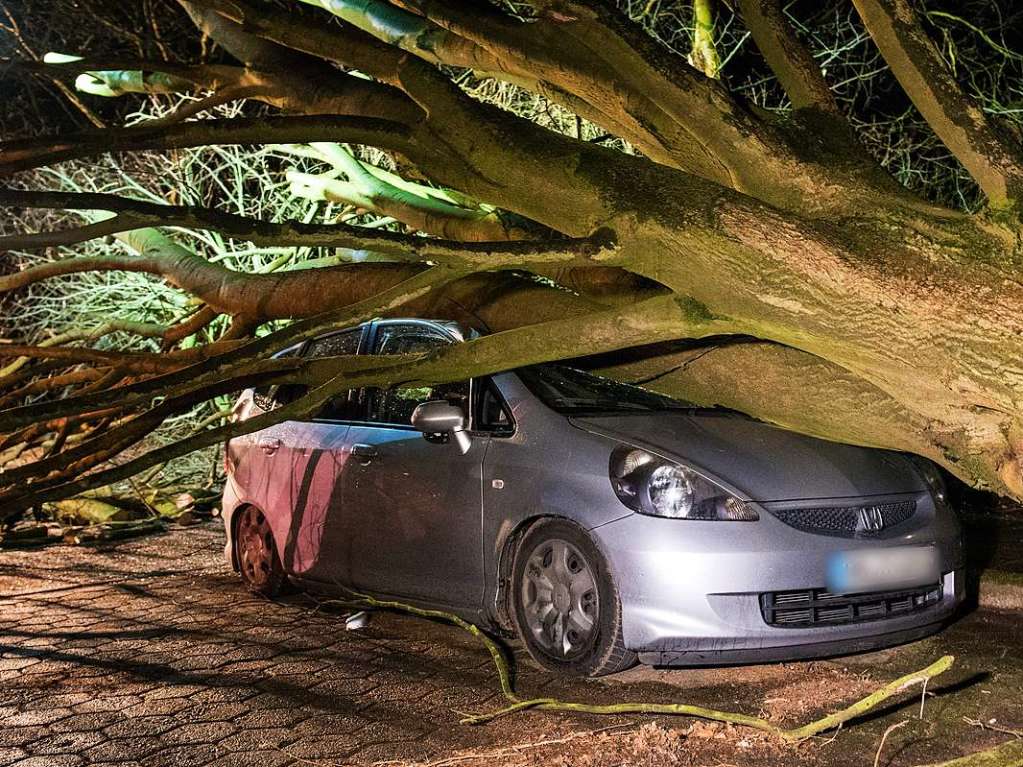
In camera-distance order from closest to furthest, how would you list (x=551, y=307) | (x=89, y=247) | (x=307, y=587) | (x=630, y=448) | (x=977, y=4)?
(x=630, y=448) → (x=551, y=307) → (x=307, y=587) → (x=977, y=4) → (x=89, y=247)

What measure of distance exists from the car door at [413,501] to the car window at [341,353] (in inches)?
4.1

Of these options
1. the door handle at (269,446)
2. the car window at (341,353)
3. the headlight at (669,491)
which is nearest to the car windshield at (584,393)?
the headlight at (669,491)

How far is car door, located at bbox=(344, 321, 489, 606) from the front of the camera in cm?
542

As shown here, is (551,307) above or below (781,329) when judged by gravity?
above

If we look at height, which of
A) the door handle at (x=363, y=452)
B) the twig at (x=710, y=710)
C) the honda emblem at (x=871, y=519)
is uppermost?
the door handle at (x=363, y=452)

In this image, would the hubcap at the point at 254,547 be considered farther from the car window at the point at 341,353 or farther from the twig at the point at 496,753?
the twig at the point at 496,753

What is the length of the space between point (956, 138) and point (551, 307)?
248 centimetres

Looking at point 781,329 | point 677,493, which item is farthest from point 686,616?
point 781,329

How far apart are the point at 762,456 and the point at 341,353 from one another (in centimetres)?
277

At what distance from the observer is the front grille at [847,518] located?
4.75 meters

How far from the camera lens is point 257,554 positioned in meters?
7.00

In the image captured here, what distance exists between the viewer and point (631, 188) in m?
4.12

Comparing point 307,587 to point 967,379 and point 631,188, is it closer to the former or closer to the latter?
point 631,188

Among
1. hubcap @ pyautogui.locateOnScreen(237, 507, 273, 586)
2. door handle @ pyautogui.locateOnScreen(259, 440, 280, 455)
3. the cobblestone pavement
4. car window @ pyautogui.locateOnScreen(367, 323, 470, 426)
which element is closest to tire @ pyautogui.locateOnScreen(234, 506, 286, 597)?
hubcap @ pyautogui.locateOnScreen(237, 507, 273, 586)
